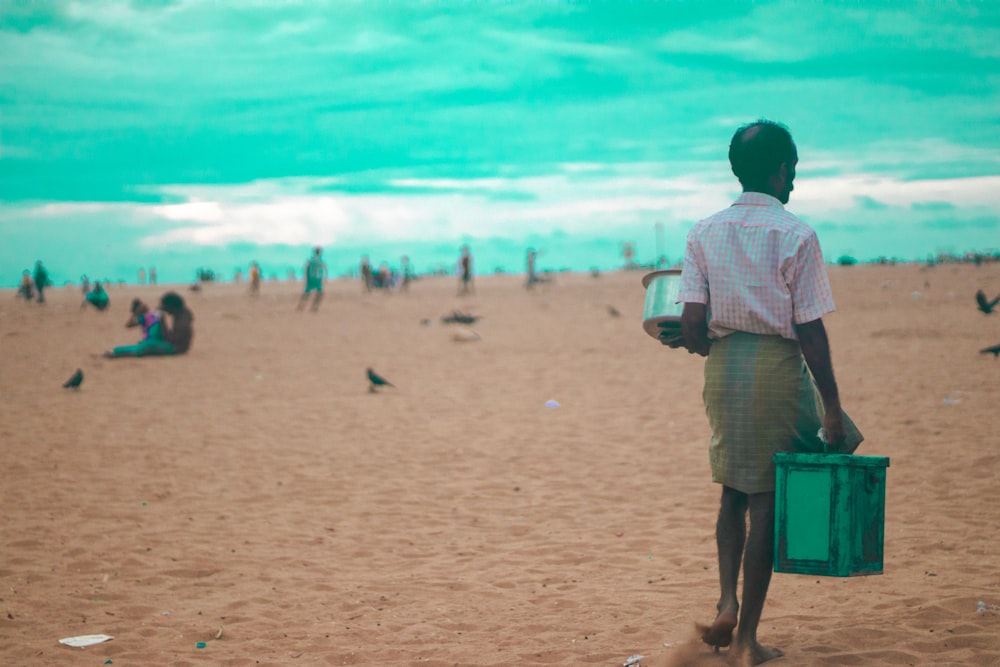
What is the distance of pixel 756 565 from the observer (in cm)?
334

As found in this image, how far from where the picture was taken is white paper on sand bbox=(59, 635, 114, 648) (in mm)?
4195

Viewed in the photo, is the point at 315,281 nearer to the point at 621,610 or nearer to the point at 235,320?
the point at 235,320

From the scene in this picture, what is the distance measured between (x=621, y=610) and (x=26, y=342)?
20099 mm

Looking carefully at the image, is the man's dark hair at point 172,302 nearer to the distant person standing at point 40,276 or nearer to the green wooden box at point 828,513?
the green wooden box at point 828,513

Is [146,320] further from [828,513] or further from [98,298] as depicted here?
[98,298]

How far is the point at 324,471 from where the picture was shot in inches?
314

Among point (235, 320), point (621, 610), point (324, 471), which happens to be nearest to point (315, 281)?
point (235, 320)

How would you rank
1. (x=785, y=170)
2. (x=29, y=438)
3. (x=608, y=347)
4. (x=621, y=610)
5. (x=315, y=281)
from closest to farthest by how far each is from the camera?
(x=785, y=170) → (x=621, y=610) → (x=29, y=438) → (x=608, y=347) → (x=315, y=281)

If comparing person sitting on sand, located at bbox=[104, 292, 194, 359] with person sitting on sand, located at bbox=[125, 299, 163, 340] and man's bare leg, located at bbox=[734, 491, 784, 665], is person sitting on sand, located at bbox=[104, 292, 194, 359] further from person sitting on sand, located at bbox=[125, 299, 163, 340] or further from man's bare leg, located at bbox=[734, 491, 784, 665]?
man's bare leg, located at bbox=[734, 491, 784, 665]

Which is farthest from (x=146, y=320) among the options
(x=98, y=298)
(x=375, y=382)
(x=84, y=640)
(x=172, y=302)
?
(x=98, y=298)

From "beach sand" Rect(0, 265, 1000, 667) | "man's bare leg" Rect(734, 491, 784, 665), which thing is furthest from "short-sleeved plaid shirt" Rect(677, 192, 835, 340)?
"beach sand" Rect(0, 265, 1000, 667)

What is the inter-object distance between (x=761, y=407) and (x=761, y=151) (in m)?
0.96

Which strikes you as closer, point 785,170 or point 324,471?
point 785,170

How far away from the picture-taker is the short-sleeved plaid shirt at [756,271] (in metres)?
3.16
